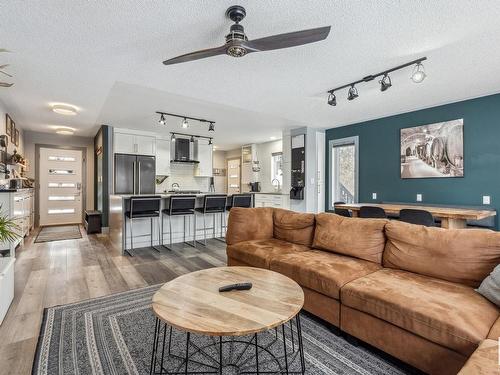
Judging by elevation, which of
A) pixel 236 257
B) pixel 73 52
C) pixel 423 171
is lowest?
pixel 236 257

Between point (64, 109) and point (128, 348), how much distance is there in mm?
4532

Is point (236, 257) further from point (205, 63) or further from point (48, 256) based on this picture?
point (48, 256)

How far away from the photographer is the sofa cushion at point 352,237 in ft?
7.78

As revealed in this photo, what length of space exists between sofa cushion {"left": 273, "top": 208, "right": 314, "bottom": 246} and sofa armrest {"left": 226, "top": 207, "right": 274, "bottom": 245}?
11cm

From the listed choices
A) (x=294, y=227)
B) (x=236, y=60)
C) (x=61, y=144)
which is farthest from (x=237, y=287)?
(x=61, y=144)

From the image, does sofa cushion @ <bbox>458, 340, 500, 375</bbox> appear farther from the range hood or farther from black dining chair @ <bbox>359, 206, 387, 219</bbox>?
the range hood

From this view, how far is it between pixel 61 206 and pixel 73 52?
6.01 meters

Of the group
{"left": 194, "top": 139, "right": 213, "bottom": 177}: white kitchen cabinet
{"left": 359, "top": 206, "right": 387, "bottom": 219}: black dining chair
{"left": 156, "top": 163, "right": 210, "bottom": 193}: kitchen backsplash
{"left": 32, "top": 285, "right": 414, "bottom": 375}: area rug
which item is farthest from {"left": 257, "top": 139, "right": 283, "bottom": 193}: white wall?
{"left": 32, "top": 285, "right": 414, "bottom": 375}: area rug

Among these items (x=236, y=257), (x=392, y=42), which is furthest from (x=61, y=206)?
(x=392, y=42)

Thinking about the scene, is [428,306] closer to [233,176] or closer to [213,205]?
[213,205]

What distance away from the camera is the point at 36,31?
231 cm

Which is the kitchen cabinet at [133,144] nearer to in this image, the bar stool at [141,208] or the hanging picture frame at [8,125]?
the hanging picture frame at [8,125]

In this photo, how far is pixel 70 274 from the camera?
3.33 metres

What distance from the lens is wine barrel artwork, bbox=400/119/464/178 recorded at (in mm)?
4270
